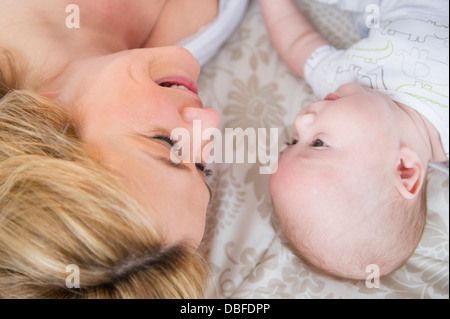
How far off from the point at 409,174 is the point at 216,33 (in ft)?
2.10

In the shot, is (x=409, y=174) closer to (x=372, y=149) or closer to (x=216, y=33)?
(x=372, y=149)

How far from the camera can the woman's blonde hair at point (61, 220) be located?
642 mm

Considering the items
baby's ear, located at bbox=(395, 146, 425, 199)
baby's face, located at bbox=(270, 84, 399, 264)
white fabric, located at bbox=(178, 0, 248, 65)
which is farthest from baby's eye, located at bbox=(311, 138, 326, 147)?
white fabric, located at bbox=(178, 0, 248, 65)

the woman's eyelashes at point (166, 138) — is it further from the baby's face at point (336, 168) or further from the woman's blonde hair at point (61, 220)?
the baby's face at point (336, 168)

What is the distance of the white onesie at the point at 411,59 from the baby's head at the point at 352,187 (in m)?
0.09

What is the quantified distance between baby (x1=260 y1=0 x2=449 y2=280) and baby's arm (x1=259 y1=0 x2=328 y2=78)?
0.28 feet

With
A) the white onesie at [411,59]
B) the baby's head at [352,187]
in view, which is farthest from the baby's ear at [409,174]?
the white onesie at [411,59]

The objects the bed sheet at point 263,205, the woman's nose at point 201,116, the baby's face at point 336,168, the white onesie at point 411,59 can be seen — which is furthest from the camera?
the bed sheet at point 263,205

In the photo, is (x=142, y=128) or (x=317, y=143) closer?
(x=142, y=128)

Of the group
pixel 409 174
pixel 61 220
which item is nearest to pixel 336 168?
pixel 409 174

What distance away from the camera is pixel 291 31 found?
1.14 m

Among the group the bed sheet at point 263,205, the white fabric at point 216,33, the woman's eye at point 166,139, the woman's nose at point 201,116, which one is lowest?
the bed sheet at point 263,205

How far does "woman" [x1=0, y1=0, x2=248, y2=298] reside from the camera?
65cm
